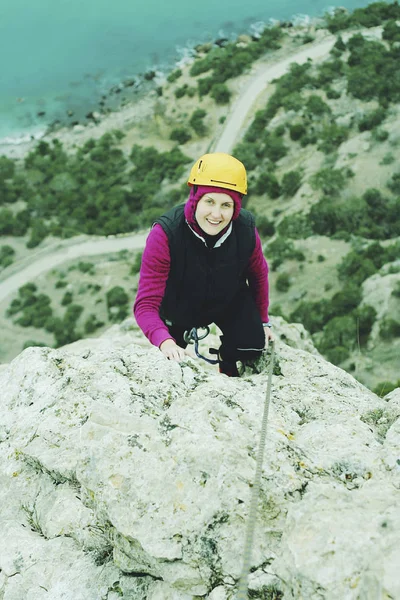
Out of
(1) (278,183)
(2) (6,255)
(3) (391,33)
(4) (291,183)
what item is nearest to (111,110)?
(2) (6,255)

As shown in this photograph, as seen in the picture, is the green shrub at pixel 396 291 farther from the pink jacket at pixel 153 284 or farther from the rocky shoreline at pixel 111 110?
the rocky shoreline at pixel 111 110

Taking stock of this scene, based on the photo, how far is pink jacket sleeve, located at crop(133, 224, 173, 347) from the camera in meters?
4.17

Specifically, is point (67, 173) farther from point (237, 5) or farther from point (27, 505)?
point (27, 505)

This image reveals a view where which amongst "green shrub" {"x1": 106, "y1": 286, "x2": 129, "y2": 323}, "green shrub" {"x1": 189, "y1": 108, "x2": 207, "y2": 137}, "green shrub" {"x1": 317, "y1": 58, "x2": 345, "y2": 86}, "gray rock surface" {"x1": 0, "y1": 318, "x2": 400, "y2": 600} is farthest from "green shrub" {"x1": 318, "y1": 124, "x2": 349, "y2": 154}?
"gray rock surface" {"x1": 0, "y1": 318, "x2": 400, "y2": 600}

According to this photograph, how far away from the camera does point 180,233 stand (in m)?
4.17

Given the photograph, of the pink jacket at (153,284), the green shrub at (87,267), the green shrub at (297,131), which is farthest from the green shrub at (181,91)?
the pink jacket at (153,284)

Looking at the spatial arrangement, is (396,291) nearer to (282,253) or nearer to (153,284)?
(282,253)

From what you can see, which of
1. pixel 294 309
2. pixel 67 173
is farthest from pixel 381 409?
pixel 67 173

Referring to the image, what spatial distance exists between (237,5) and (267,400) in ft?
259

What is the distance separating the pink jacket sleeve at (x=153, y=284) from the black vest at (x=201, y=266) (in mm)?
83

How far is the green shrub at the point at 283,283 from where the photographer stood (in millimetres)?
21094

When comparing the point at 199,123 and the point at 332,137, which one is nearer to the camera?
the point at 332,137

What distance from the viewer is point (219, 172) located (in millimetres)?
3762

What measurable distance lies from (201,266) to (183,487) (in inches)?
78.0
